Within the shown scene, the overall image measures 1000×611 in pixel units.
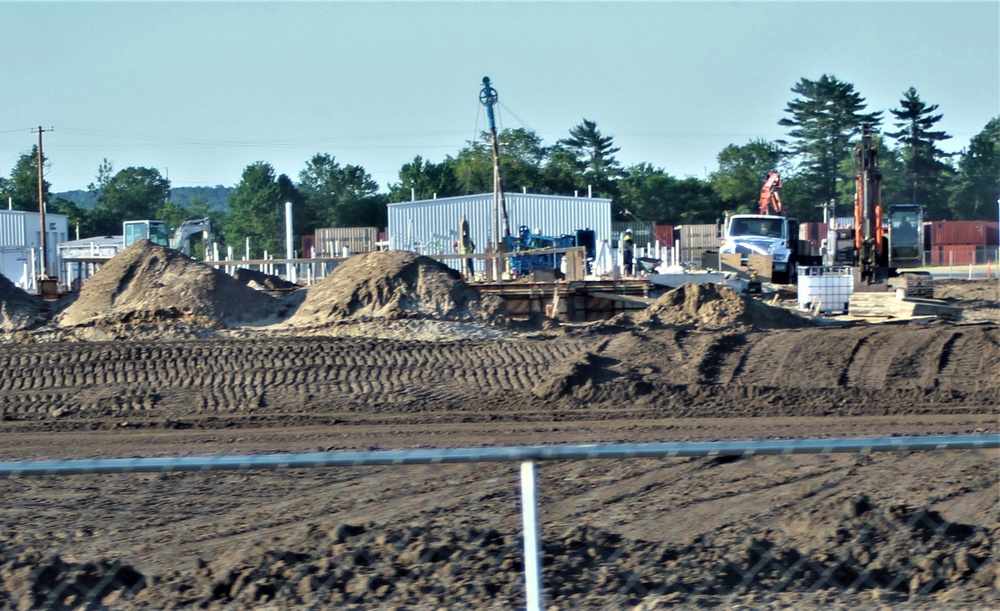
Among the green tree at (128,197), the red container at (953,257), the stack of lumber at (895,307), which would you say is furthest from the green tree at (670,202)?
the stack of lumber at (895,307)

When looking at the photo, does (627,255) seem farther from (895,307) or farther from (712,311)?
(712,311)

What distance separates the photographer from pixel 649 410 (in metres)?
13.3

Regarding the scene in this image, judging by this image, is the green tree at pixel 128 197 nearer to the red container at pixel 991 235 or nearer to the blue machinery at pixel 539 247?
the blue machinery at pixel 539 247

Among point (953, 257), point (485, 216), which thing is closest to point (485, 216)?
point (485, 216)

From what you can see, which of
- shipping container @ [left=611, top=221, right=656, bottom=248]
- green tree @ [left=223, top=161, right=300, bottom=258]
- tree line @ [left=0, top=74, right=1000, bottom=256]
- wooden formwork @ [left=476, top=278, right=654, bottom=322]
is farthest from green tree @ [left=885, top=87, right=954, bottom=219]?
wooden formwork @ [left=476, top=278, right=654, bottom=322]

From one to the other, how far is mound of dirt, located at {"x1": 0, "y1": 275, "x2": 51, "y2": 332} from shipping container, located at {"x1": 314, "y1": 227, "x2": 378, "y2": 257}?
28.7 meters

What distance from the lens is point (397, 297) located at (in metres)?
19.9

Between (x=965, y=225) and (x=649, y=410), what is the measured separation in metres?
67.9

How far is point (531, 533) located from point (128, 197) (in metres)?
105

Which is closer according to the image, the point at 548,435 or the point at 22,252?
the point at 548,435

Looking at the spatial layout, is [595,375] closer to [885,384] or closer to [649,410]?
[649,410]

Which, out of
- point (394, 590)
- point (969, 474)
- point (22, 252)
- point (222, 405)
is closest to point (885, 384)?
point (969, 474)

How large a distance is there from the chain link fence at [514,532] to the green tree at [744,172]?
85.1 m

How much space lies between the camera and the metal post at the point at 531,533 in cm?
394
